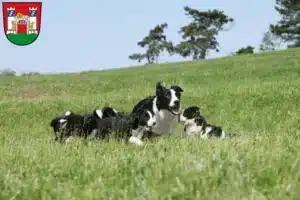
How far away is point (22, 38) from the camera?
28.2 m

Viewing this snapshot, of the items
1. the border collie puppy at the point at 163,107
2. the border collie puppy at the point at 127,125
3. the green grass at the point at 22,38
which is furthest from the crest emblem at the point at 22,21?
the border collie puppy at the point at 163,107

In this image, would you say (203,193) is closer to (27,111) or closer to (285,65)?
(27,111)

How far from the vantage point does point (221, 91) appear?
25.5 meters

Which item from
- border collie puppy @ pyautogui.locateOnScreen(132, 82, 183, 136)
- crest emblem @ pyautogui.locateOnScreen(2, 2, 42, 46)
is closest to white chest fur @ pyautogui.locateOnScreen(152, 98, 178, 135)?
border collie puppy @ pyautogui.locateOnScreen(132, 82, 183, 136)

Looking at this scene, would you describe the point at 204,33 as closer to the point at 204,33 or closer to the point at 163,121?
the point at 204,33

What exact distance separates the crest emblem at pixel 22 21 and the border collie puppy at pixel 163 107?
52.9 feet

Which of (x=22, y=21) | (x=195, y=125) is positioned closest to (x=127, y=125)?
(x=195, y=125)

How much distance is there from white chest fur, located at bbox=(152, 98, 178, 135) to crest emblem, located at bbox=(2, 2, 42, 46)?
16.2 meters

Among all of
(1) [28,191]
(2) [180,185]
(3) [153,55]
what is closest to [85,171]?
(1) [28,191]

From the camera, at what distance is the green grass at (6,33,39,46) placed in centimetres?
2777

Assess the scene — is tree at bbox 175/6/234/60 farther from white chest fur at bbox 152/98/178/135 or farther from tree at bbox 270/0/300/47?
white chest fur at bbox 152/98/178/135

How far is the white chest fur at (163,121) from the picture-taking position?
13.3 meters

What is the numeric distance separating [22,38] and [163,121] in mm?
17031

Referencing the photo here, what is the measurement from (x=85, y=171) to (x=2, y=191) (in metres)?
1.28
